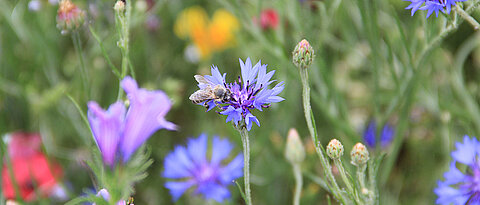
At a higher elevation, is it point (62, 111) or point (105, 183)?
point (62, 111)

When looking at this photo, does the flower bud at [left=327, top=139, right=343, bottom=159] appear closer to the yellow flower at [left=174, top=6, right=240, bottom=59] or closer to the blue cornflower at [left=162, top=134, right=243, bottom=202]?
the blue cornflower at [left=162, top=134, right=243, bottom=202]

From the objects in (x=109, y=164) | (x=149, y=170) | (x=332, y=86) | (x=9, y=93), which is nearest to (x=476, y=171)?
(x=332, y=86)

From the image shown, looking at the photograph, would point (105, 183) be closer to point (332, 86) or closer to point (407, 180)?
point (332, 86)

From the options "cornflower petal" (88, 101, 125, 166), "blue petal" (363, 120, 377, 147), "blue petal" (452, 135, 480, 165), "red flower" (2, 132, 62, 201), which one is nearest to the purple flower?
"cornflower petal" (88, 101, 125, 166)

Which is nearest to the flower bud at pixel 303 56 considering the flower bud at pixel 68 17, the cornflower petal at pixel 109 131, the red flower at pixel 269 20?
the cornflower petal at pixel 109 131

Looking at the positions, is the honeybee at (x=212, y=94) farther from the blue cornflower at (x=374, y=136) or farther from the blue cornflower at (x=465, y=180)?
the blue cornflower at (x=374, y=136)
